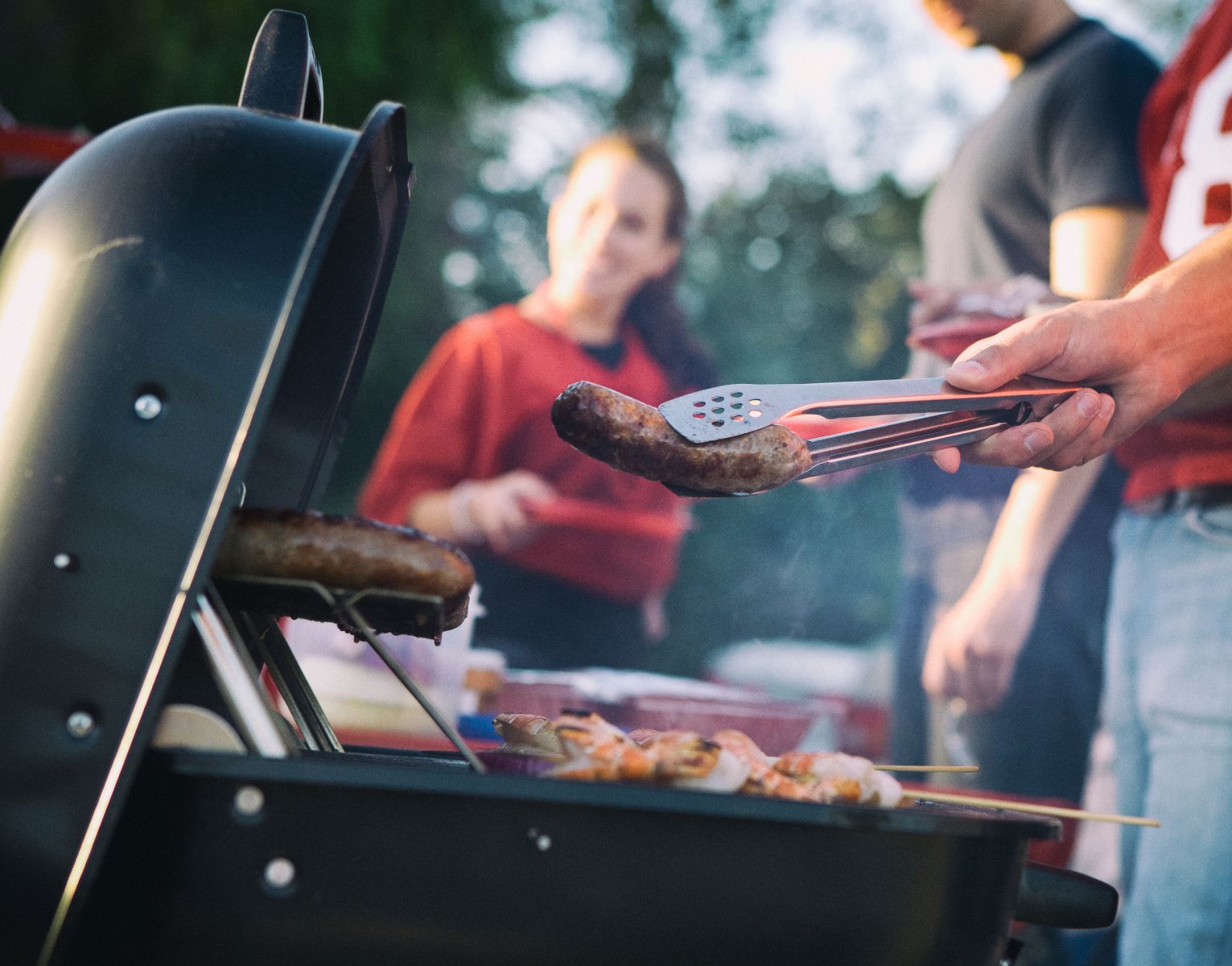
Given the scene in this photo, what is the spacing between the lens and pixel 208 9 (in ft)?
26.6

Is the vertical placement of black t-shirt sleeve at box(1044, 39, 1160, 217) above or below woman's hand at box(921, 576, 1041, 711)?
above

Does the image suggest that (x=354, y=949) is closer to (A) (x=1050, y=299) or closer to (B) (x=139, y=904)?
(B) (x=139, y=904)

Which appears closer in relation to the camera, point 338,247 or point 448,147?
point 338,247

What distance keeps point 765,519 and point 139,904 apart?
10.4m

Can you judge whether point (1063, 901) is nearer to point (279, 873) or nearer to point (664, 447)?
point (664, 447)

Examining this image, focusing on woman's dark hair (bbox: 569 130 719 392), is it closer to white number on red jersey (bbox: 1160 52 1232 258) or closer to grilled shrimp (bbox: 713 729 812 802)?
white number on red jersey (bbox: 1160 52 1232 258)

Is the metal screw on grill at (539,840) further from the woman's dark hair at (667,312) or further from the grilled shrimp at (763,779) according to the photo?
the woman's dark hair at (667,312)

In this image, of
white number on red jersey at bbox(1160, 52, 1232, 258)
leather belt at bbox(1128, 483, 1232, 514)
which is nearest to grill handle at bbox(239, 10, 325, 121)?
white number on red jersey at bbox(1160, 52, 1232, 258)

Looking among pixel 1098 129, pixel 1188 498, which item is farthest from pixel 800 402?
pixel 1098 129

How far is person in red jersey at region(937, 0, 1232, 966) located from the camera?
150 cm

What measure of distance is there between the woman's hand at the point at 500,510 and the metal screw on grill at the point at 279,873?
2.43 meters

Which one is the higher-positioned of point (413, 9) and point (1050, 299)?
point (413, 9)

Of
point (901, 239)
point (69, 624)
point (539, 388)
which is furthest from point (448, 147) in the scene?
point (69, 624)

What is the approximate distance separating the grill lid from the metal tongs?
0.49 m
